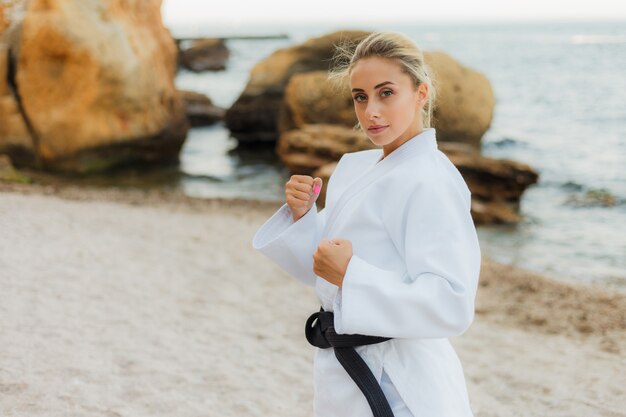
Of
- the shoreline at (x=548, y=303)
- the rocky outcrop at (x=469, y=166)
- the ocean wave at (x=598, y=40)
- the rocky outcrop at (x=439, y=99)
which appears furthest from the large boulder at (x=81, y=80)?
the ocean wave at (x=598, y=40)

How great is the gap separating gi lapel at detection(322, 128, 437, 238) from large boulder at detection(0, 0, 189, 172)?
11.2m

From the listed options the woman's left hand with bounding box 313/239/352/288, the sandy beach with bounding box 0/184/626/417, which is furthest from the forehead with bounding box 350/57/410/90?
the sandy beach with bounding box 0/184/626/417

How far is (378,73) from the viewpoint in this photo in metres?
1.84

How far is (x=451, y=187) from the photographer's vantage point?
1754 mm

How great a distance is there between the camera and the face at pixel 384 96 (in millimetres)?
1844

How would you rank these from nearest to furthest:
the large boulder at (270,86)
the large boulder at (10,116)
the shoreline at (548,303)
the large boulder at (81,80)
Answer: the shoreline at (548,303)
the large boulder at (81,80)
the large boulder at (10,116)
the large boulder at (270,86)

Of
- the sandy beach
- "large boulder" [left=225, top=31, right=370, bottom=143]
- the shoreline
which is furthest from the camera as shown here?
"large boulder" [left=225, top=31, right=370, bottom=143]

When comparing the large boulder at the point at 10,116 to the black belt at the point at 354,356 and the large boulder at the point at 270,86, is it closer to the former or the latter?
the large boulder at the point at 270,86

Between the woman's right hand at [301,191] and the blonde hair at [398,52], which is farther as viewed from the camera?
the woman's right hand at [301,191]

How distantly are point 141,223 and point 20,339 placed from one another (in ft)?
14.3

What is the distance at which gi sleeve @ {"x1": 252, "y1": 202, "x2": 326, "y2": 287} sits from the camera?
83.2 inches

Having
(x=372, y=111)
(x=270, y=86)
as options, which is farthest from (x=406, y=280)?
(x=270, y=86)

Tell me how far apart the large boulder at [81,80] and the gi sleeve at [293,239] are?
10956 mm

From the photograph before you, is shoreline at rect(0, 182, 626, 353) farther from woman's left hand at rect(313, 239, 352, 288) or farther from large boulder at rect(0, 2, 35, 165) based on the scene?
woman's left hand at rect(313, 239, 352, 288)
